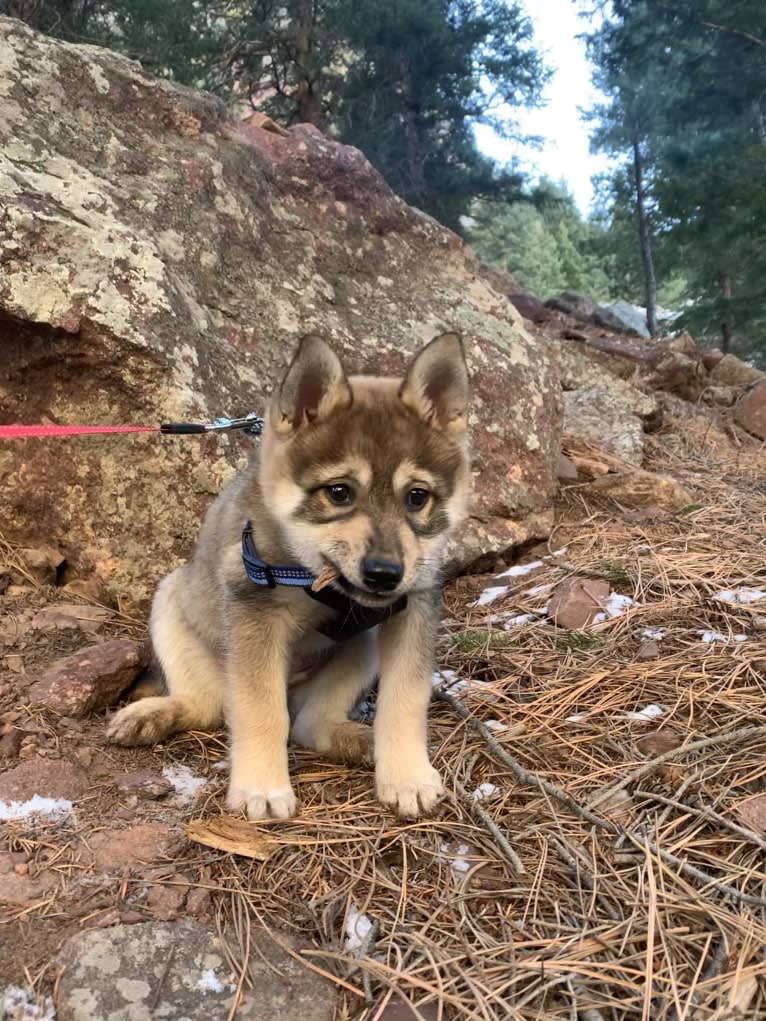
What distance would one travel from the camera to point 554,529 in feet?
16.6

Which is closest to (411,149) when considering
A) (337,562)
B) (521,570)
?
(521,570)

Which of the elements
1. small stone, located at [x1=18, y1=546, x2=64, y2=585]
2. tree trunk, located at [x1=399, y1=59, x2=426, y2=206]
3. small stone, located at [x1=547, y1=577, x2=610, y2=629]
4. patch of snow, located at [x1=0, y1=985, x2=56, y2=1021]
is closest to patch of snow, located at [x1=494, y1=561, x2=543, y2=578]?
small stone, located at [x1=547, y1=577, x2=610, y2=629]

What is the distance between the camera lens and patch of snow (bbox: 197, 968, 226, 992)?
1772 millimetres

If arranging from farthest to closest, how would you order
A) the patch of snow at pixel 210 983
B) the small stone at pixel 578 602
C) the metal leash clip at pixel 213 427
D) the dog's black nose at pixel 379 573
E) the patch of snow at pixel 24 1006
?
the small stone at pixel 578 602 < the metal leash clip at pixel 213 427 < the dog's black nose at pixel 379 573 < the patch of snow at pixel 210 983 < the patch of snow at pixel 24 1006

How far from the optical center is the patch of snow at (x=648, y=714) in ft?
9.09

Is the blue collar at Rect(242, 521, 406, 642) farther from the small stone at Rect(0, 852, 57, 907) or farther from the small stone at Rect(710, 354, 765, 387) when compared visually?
the small stone at Rect(710, 354, 765, 387)

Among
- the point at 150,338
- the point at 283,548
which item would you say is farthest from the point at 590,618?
the point at 150,338

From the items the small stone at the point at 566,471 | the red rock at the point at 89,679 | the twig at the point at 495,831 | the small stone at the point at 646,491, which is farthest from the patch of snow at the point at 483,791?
the small stone at the point at 566,471

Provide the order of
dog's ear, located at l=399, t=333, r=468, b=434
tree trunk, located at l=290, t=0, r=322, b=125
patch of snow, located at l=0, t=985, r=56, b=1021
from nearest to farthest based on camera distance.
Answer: patch of snow, located at l=0, t=985, r=56, b=1021
dog's ear, located at l=399, t=333, r=468, b=434
tree trunk, located at l=290, t=0, r=322, b=125

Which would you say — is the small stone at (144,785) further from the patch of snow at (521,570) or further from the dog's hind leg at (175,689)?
the patch of snow at (521,570)

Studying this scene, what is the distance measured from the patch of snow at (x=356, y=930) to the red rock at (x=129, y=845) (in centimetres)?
56

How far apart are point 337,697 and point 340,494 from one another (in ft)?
2.82

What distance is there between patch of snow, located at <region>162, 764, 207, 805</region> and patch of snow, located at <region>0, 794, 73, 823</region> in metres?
0.34

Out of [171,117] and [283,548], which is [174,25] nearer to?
[171,117]
